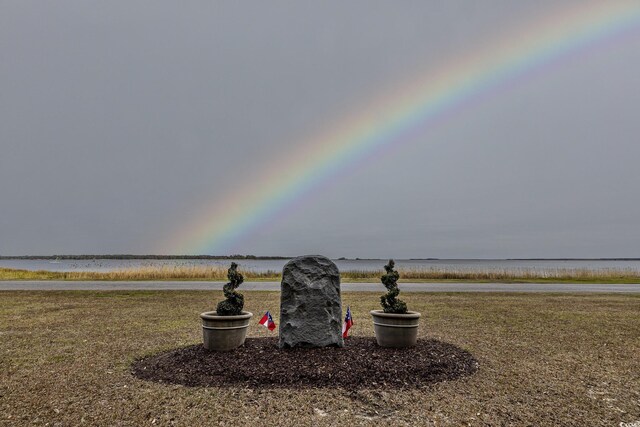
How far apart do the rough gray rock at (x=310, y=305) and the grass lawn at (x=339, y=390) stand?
862 millimetres

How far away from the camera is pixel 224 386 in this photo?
5.95 m

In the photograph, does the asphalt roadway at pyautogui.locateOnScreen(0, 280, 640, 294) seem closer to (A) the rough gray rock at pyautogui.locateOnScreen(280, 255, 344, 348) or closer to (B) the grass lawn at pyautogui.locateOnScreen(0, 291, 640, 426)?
(B) the grass lawn at pyautogui.locateOnScreen(0, 291, 640, 426)

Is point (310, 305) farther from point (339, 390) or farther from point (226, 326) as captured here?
point (339, 390)

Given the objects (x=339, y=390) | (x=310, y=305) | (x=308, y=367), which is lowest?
(x=339, y=390)

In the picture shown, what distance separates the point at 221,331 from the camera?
7.26 m

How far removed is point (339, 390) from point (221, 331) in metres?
2.44

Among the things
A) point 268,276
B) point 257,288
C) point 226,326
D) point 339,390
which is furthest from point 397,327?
point 268,276

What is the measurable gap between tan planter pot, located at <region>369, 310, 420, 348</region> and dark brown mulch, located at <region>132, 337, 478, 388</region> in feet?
0.53

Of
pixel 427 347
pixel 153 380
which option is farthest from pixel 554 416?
pixel 153 380

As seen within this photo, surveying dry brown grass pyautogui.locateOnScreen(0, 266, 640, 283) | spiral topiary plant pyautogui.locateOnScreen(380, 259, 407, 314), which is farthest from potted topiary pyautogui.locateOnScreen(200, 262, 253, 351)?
dry brown grass pyautogui.locateOnScreen(0, 266, 640, 283)

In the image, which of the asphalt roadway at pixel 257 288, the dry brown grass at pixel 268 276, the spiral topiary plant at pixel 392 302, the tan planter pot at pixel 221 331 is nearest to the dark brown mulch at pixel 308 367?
the tan planter pot at pixel 221 331

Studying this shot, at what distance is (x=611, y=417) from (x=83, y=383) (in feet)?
22.8

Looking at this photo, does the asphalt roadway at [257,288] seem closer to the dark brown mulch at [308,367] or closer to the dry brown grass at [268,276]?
the dry brown grass at [268,276]

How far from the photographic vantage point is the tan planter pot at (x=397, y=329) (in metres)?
7.44
